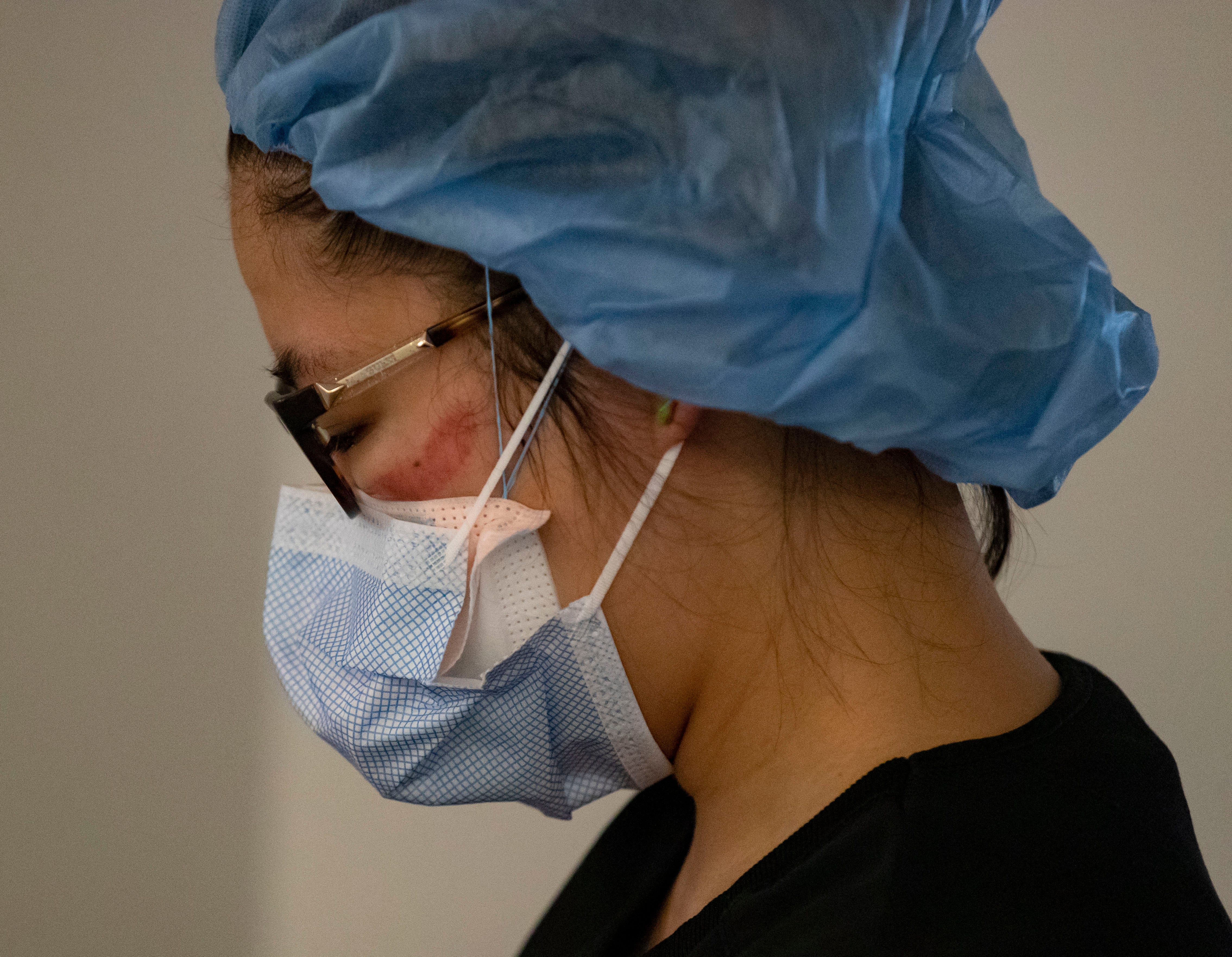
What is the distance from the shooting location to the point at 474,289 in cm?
71

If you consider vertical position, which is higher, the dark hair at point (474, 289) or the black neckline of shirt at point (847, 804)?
the dark hair at point (474, 289)

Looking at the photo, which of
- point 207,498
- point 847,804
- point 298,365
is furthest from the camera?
point 207,498

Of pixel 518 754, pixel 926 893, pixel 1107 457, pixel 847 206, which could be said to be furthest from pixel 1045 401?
pixel 1107 457

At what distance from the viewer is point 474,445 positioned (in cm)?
75

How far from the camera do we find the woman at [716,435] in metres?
0.58

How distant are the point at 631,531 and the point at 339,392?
25 centimetres

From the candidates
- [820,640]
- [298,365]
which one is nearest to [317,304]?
[298,365]

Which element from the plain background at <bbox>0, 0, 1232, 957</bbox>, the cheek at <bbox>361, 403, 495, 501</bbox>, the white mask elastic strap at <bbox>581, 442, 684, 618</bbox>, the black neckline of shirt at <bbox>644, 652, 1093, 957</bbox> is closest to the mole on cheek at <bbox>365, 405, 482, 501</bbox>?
the cheek at <bbox>361, 403, 495, 501</bbox>

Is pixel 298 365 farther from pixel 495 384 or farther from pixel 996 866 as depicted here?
pixel 996 866

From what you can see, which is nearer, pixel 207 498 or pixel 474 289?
pixel 474 289

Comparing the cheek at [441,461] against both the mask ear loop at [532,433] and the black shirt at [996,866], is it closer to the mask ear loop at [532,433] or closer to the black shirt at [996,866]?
the mask ear loop at [532,433]

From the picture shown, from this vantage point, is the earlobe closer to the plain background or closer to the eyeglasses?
the eyeglasses

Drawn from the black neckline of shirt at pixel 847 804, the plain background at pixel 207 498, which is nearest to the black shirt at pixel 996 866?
the black neckline of shirt at pixel 847 804

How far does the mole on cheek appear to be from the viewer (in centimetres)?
75
